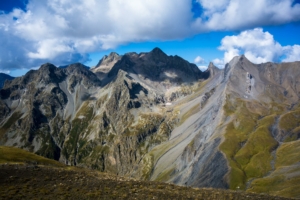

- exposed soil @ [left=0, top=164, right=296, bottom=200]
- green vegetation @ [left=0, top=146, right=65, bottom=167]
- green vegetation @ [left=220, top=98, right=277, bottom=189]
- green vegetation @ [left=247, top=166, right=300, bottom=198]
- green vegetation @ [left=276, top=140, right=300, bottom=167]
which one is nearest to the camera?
exposed soil @ [left=0, top=164, right=296, bottom=200]

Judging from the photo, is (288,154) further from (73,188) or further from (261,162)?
(73,188)

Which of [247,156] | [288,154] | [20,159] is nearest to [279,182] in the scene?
[288,154]

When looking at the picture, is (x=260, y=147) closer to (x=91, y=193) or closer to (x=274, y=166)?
(x=274, y=166)

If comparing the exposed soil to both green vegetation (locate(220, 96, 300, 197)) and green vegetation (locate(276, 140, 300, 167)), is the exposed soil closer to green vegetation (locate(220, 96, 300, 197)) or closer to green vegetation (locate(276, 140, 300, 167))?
green vegetation (locate(220, 96, 300, 197))

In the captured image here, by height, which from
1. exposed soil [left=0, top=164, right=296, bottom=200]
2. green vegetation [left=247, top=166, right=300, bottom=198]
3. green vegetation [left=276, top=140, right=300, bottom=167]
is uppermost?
green vegetation [left=276, top=140, right=300, bottom=167]

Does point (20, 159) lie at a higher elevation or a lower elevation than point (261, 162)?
lower

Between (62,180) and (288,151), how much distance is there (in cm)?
17291

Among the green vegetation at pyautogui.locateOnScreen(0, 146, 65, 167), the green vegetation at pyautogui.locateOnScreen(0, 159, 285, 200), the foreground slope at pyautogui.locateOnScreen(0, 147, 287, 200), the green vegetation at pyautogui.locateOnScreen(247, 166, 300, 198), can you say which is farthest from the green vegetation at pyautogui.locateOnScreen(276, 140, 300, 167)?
the green vegetation at pyautogui.locateOnScreen(0, 146, 65, 167)

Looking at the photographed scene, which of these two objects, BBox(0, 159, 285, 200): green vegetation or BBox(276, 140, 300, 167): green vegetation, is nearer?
BBox(0, 159, 285, 200): green vegetation

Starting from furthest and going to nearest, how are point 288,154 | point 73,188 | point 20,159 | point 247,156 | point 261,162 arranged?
point 247,156 < point 261,162 < point 288,154 < point 20,159 < point 73,188

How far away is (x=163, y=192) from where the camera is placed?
127 ft

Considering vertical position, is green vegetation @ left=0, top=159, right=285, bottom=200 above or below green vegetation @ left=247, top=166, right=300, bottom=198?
above

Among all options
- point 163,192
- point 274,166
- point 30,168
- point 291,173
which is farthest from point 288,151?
point 30,168

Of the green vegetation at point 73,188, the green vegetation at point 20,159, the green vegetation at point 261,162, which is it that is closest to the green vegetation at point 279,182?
the green vegetation at point 261,162
